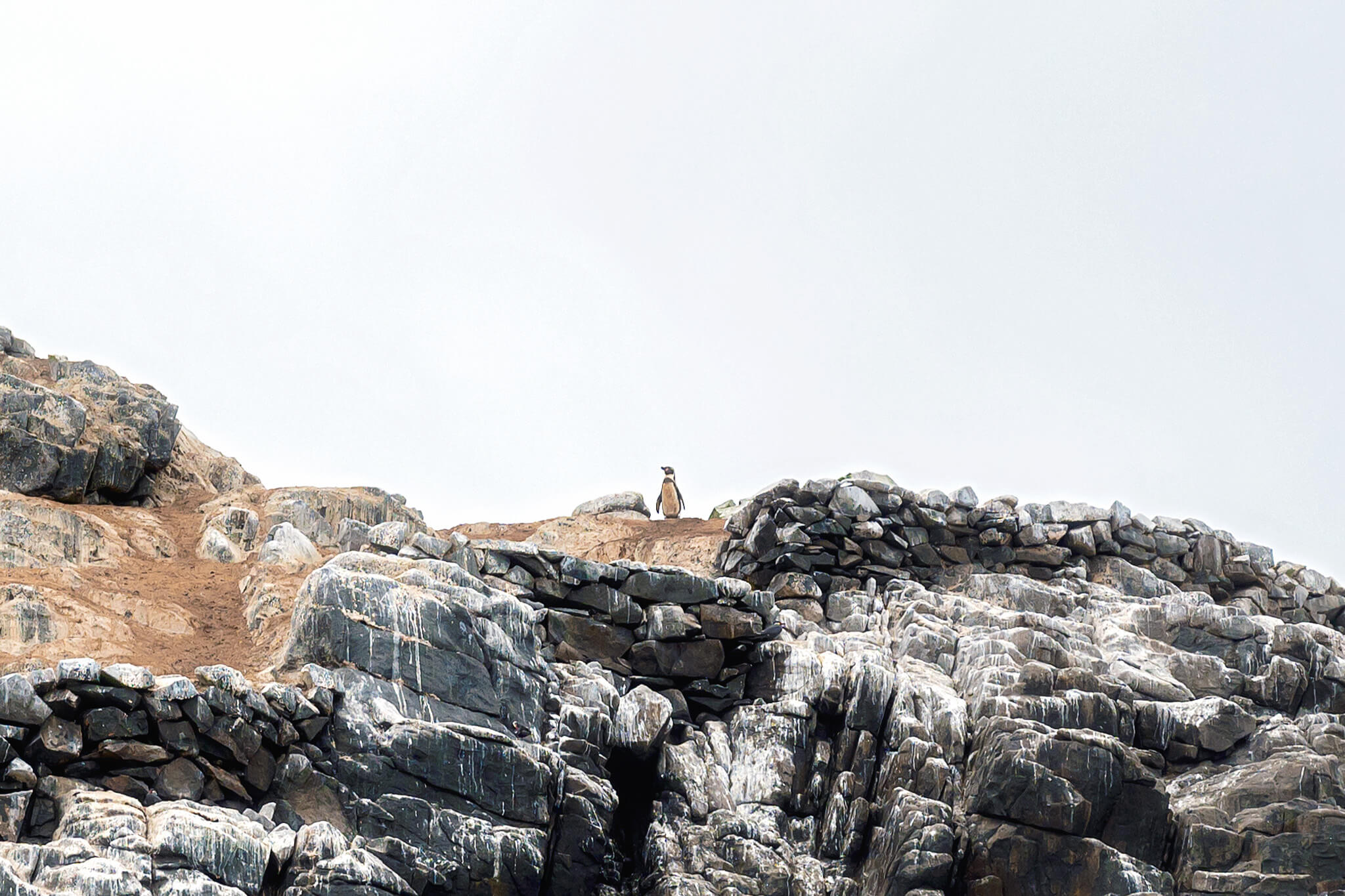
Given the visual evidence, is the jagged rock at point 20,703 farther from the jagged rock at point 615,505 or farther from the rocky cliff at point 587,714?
the jagged rock at point 615,505

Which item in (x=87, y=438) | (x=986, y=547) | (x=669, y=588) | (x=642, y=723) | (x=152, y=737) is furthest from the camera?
(x=986, y=547)

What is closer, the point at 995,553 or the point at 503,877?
the point at 503,877

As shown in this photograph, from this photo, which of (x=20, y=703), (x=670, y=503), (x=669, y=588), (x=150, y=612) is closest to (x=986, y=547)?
(x=669, y=588)

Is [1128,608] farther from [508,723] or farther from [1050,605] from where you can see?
[508,723]

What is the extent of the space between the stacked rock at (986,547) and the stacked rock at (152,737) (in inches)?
533

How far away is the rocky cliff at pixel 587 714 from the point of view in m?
18.2

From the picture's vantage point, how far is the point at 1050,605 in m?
29.7

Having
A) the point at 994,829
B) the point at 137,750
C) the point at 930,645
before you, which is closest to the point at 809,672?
the point at 930,645

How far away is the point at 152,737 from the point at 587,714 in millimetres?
7377

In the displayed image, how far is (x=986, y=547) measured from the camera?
31438 mm

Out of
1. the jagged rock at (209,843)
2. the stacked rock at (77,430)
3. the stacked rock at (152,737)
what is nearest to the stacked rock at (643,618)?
the stacked rock at (152,737)

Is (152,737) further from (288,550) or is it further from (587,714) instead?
(288,550)

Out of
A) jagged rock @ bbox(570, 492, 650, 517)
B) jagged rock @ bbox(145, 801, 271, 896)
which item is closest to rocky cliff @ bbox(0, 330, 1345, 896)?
jagged rock @ bbox(145, 801, 271, 896)

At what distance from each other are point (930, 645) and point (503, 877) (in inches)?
428
